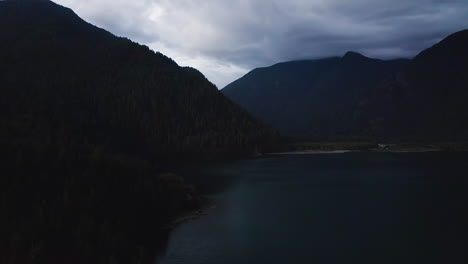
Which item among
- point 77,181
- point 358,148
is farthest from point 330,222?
point 358,148

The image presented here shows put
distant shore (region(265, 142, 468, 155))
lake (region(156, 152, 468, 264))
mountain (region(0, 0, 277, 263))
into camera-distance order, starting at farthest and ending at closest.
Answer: distant shore (region(265, 142, 468, 155)), lake (region(156, 152, 468, 264)), mountain (region(0, 0, 277, 263))

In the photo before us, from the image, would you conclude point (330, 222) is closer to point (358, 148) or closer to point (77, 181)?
point (77, 181)

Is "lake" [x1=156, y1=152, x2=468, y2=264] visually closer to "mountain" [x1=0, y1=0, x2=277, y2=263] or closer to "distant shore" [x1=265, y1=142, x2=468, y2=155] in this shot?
"mountain" [x1=0, y1=0, x2=277, y2=263]

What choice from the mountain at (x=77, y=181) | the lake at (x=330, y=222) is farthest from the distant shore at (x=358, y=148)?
the lake at (x=330, y=222)

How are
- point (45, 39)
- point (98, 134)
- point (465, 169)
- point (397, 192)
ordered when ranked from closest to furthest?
1. point (397, 192)
2. point (465, 169)
3. point (98, 134)
4. point (45, 39)

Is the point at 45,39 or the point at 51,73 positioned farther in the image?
the point at 45,39

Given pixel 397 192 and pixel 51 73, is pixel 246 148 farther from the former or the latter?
pixel 397 192

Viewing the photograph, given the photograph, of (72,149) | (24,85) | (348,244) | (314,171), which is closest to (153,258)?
(348,244)

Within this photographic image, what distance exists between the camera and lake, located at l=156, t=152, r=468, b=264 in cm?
4341

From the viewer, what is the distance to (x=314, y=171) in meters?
112

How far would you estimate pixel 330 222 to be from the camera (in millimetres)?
56250

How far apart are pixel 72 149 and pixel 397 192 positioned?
53455 mm

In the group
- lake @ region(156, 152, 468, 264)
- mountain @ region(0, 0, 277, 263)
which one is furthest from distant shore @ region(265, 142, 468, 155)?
lake @ region(156, 152, 468, 264)

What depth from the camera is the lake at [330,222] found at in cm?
4341
